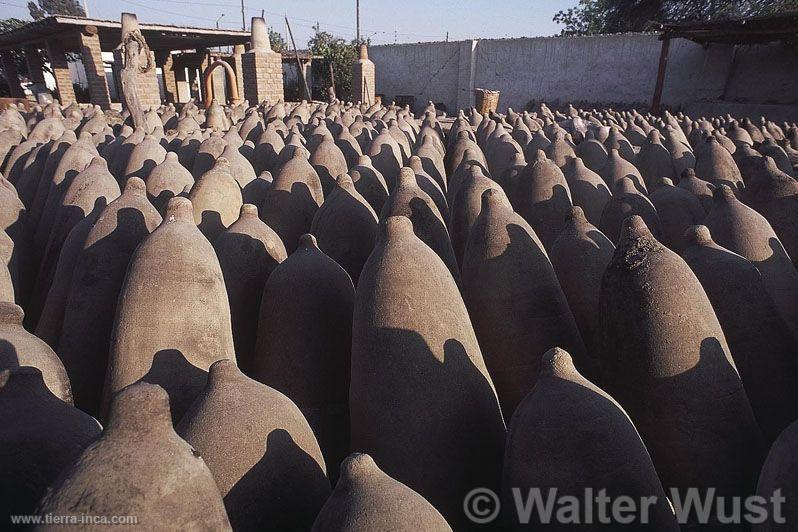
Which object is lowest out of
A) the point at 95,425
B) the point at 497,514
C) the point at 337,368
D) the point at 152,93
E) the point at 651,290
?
the point at 497,514

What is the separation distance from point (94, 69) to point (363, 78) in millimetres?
6064

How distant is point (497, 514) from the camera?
1.54 m

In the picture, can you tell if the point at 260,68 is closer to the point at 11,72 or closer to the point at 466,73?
the point at 466,73

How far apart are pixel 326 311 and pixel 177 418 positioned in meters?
0.60

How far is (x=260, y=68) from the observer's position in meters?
11.7

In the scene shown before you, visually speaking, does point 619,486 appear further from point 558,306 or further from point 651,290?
point 558,306

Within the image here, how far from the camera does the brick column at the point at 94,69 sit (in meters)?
11.2

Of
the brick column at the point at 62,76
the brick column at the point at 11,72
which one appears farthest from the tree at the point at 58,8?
the brick column at the point at 62,76

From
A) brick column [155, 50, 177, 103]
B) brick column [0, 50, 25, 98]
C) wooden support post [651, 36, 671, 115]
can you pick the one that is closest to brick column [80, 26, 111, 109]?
brick column [155, 50, 177, 103]

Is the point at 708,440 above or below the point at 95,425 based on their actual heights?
below

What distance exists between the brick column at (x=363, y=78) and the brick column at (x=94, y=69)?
580 centimetres

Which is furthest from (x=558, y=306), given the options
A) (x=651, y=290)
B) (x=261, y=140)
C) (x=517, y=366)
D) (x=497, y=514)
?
(x=261, y=140)

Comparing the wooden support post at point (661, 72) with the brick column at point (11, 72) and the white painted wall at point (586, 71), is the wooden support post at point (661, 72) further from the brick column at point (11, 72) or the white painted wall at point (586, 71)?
the brick column at point (11, 72)

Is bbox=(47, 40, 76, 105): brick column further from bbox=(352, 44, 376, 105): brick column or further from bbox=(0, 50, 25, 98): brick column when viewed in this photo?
bbox=(352, 44, 376, 105): brick column
